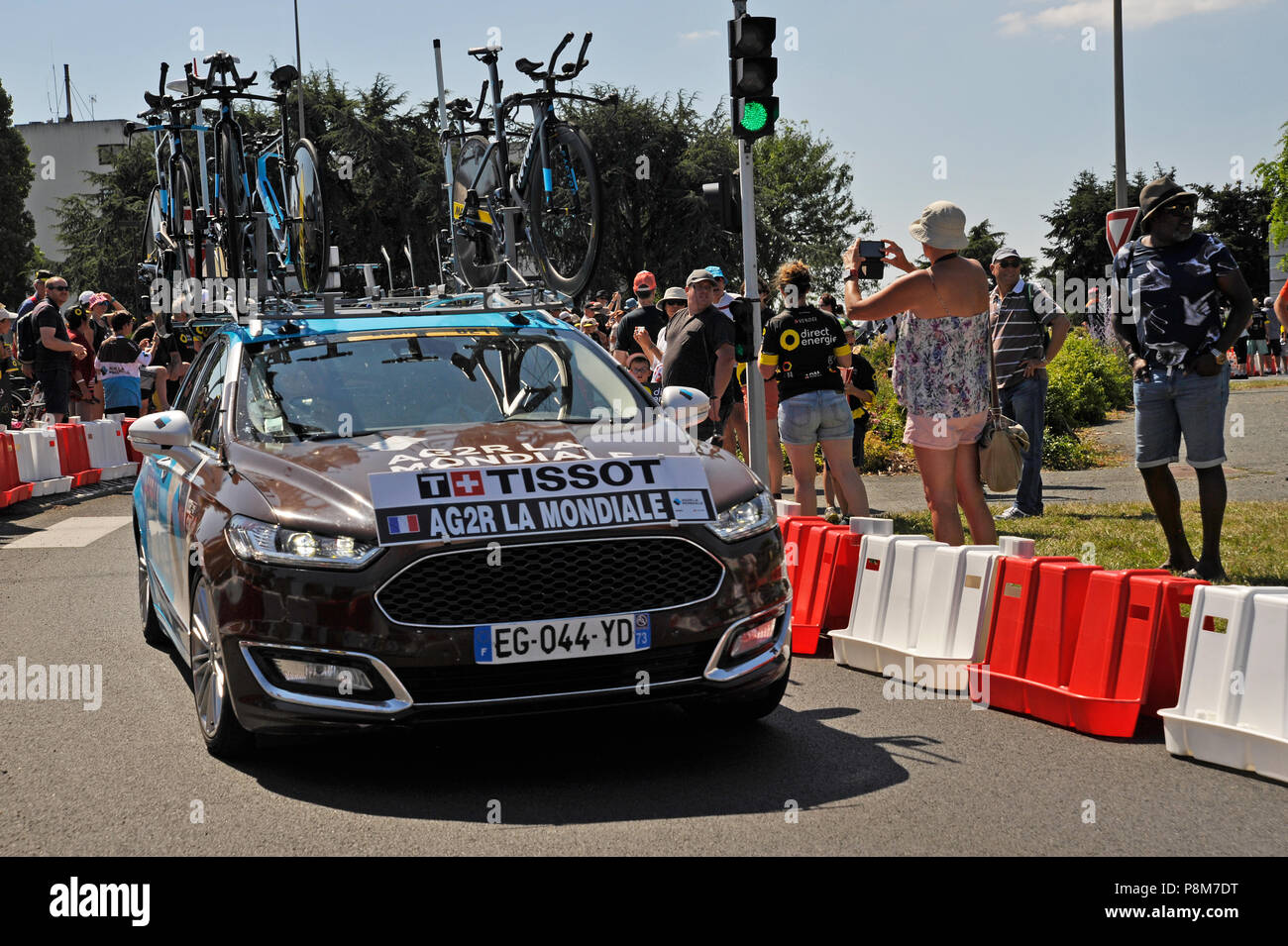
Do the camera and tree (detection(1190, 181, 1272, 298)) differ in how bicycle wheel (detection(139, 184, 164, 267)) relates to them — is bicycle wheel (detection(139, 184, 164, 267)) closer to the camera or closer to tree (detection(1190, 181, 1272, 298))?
the camera

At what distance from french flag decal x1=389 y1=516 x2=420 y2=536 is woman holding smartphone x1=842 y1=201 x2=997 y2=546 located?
137 inches

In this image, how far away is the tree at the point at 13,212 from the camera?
204 feet

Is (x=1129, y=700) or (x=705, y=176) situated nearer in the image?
(x=1129, y=700)

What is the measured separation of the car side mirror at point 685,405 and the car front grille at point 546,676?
5.14 feet

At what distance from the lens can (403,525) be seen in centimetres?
525

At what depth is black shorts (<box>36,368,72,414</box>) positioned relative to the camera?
18250mm

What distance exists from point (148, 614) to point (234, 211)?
7708 mm

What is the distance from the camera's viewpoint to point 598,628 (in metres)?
5.32

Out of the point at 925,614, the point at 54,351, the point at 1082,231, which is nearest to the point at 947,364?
the point at 925,614

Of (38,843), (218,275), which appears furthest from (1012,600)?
(218,275)

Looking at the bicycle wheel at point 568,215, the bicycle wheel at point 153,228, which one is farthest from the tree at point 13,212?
the bicycle wheel at point 568,215

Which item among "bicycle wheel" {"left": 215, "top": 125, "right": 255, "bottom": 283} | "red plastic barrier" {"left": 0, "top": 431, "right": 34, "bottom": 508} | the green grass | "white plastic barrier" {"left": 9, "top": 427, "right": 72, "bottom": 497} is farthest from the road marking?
the green grass

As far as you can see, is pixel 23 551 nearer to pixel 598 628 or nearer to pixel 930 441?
pixel 930 441
